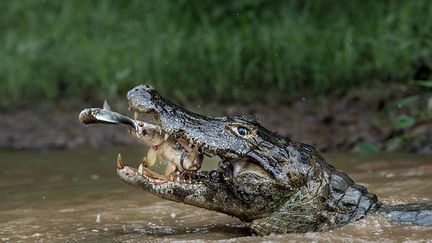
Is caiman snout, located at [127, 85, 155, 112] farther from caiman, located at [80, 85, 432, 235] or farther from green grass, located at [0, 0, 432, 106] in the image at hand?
green grass, located at [0, 0, 432, 106]

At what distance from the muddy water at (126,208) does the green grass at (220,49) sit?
6.04 feet

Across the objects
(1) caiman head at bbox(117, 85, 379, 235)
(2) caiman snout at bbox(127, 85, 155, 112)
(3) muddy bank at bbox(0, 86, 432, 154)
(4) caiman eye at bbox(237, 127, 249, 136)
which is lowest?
(1) caiman head at bbox(117, 85, 379, 235)

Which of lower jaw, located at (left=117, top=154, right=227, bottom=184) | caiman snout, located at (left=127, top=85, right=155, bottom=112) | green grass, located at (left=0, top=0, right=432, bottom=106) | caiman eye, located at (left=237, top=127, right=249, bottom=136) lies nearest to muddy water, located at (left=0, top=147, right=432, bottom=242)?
lower jaw, located at (left=117, top=154, right=227, bottom=184)

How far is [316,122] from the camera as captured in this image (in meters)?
8.38

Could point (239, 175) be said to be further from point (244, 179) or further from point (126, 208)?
point (126, 208)

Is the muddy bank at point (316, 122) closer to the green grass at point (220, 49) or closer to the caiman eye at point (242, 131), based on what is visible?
the green grass at point (220, 49)

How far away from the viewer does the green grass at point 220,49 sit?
870 cm

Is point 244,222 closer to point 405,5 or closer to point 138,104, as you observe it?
point 138,104

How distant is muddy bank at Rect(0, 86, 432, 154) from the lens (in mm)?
7422

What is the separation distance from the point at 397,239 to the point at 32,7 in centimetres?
904

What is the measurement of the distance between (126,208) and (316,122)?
145 inches

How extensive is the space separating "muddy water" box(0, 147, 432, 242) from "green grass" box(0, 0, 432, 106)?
1840 millimetres

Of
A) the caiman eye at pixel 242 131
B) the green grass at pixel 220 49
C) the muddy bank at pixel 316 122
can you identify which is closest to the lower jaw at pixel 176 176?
the caiman eye at pixel 242 131

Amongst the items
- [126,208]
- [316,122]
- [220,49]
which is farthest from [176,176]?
[220,49]
